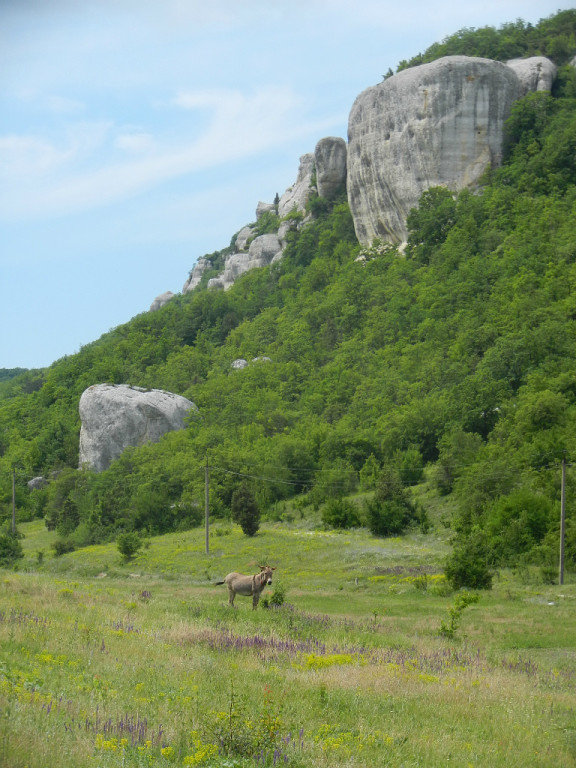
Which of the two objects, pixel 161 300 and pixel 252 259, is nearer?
pixel 252 259

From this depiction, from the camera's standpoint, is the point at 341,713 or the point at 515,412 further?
the point at 515,412

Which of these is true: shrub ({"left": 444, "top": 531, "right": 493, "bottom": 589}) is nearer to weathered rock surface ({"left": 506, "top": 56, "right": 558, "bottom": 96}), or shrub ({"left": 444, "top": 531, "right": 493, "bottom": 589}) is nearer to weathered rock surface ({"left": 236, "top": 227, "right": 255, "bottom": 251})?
weathered rock surface ({"left": 506, "top": 56, "right": 558, "bottom": 96})

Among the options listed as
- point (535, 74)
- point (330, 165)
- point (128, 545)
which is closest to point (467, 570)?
point (128, 545)

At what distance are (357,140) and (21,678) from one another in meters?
97.6

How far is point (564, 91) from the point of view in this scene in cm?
9619

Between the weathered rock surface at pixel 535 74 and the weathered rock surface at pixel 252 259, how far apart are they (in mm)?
44936

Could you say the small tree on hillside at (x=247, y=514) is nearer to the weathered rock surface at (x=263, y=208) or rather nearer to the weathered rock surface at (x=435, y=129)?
the weathered rock surface at (x=435, y=129)

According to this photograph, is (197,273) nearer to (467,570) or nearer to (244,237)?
(244,237)

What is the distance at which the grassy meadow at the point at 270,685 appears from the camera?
280 inches

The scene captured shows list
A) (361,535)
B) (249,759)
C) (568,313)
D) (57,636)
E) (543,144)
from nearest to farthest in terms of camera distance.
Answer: (249,759)
(57,636)
(361,535)
(568,313)
(543,144)

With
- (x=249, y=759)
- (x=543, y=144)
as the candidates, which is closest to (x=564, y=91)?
(x=543, y=144)

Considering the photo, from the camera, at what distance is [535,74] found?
96.2 metres

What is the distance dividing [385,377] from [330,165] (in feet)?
162

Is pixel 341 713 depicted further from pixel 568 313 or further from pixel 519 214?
pixel 519 214
